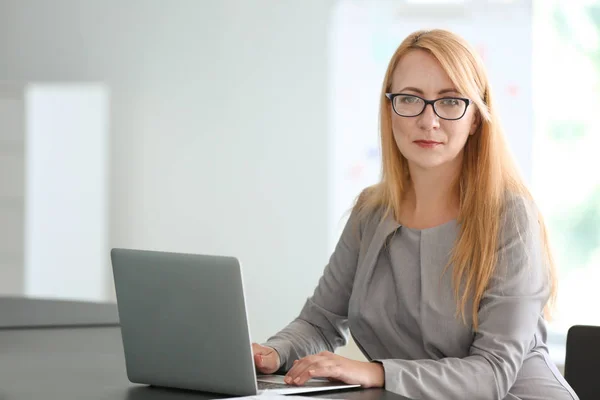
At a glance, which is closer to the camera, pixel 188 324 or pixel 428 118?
pixel 188 324

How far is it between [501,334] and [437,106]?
0.48m

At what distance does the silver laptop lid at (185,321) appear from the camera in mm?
1405

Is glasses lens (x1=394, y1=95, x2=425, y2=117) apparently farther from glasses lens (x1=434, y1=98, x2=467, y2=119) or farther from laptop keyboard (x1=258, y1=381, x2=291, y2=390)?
laptop keyboard (x1=258, y1=381, x2=291, y2=390)

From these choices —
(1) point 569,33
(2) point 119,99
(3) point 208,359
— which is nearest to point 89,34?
(2) point 119,99

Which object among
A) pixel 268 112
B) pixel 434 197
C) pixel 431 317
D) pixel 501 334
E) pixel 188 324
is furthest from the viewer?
pixel 268 112

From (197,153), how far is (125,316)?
3479 mm

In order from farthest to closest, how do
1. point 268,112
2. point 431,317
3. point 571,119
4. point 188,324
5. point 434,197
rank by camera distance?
point 268,112
point 571,119
point 434,197
point 431,317
point 188,324

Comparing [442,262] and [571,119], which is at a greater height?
[571,119]

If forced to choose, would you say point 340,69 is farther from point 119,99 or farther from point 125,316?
point 125,316

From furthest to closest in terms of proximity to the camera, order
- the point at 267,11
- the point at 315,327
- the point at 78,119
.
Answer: the point at 267,11
the point at 78,119
the point at 315,327

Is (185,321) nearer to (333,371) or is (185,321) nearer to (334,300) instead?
(333,371)

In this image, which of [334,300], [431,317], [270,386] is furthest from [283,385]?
[334,300]

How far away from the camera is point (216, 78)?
496cm

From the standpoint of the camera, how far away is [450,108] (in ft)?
6.02
